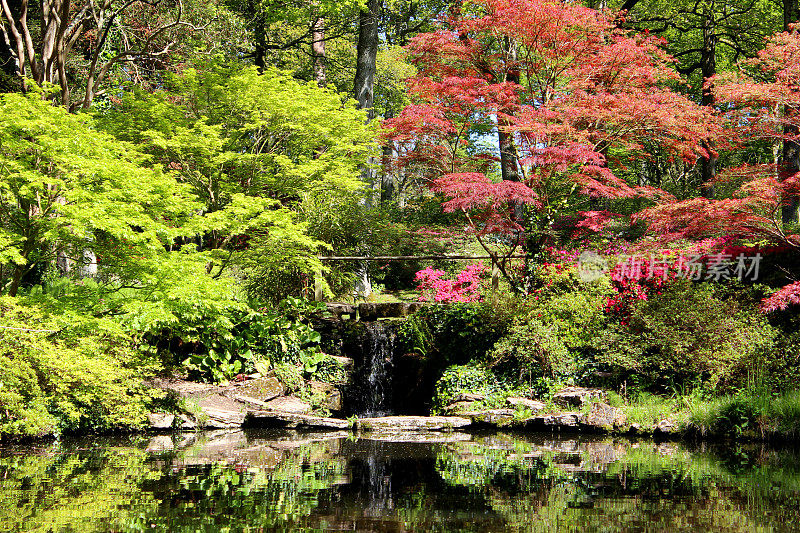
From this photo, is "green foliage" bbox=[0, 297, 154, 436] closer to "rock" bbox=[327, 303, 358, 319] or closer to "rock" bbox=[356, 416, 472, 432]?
"rock" bbox=[356, 416, 472, 432]

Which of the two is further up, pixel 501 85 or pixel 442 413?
pixel 501 85

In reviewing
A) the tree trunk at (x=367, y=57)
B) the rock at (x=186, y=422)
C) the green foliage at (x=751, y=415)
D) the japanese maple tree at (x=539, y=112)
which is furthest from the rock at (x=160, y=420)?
the tree trunk at (x=367, y=57)

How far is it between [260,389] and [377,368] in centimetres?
238

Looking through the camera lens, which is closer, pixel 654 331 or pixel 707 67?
pixel 654 331

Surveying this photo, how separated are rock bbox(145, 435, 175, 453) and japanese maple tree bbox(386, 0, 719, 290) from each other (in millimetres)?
5753

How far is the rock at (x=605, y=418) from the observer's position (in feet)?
30.0

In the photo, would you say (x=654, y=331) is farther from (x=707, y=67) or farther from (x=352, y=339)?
(x=707, y=67)

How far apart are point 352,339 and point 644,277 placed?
5.36 m

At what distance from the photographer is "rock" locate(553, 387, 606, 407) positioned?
968 cm

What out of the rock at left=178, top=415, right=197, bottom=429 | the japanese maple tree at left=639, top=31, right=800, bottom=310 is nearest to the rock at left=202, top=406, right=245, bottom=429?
the rock at left=178, top=415, right=197, bottom=429

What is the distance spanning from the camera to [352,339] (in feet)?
39.4

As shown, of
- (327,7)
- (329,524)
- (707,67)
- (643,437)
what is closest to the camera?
(329,524)

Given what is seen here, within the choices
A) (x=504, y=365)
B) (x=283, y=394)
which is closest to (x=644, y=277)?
(x=504, y=365)

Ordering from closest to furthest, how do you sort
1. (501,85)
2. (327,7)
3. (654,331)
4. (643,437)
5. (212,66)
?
(643,437), (654,331), (501,85), (212,66), (327,7)
